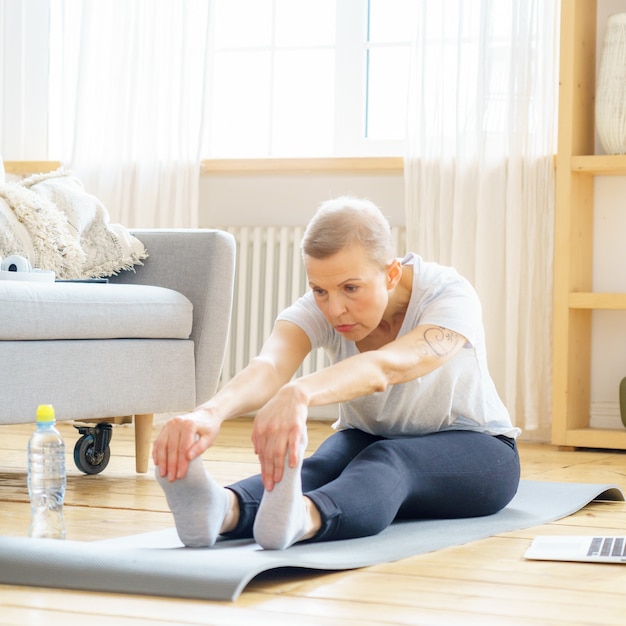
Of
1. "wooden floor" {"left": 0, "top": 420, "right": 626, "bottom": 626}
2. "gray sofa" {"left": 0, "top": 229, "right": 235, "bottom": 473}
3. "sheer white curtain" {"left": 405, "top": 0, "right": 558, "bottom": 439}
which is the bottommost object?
"wooden floor" {"left": 0, "top": 420, "right": 626, "bottom": 626}

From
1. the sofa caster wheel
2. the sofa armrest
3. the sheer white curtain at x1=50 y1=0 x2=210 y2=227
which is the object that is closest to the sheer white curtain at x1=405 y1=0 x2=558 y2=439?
the sheer white curtain at x1=50 y1=0 x2=210 y2=227

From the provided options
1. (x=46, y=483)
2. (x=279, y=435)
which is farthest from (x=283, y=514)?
(x=46, y=483)

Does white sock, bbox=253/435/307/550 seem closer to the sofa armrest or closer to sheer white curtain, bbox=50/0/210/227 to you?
the sofa armrest

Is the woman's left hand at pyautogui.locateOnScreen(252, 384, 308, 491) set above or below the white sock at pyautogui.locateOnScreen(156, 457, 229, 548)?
above

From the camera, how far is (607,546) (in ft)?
5.19

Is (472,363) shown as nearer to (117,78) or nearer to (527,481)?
(527,481)

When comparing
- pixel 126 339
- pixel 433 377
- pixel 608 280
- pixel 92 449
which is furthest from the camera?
pixel 608 280

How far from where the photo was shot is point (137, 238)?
2654 mm

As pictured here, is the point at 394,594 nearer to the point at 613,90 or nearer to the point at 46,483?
the point at 46,483

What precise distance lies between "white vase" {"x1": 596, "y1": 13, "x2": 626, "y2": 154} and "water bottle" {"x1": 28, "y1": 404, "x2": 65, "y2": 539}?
78.8 inches

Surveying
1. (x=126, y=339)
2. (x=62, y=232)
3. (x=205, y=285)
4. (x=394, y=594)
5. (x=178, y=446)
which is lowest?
(x=394, y=594)

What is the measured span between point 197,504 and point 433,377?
0.52m

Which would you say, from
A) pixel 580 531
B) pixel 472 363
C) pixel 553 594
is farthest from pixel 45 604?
pixel 580 531

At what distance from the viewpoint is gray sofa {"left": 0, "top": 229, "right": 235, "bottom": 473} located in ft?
7.02
